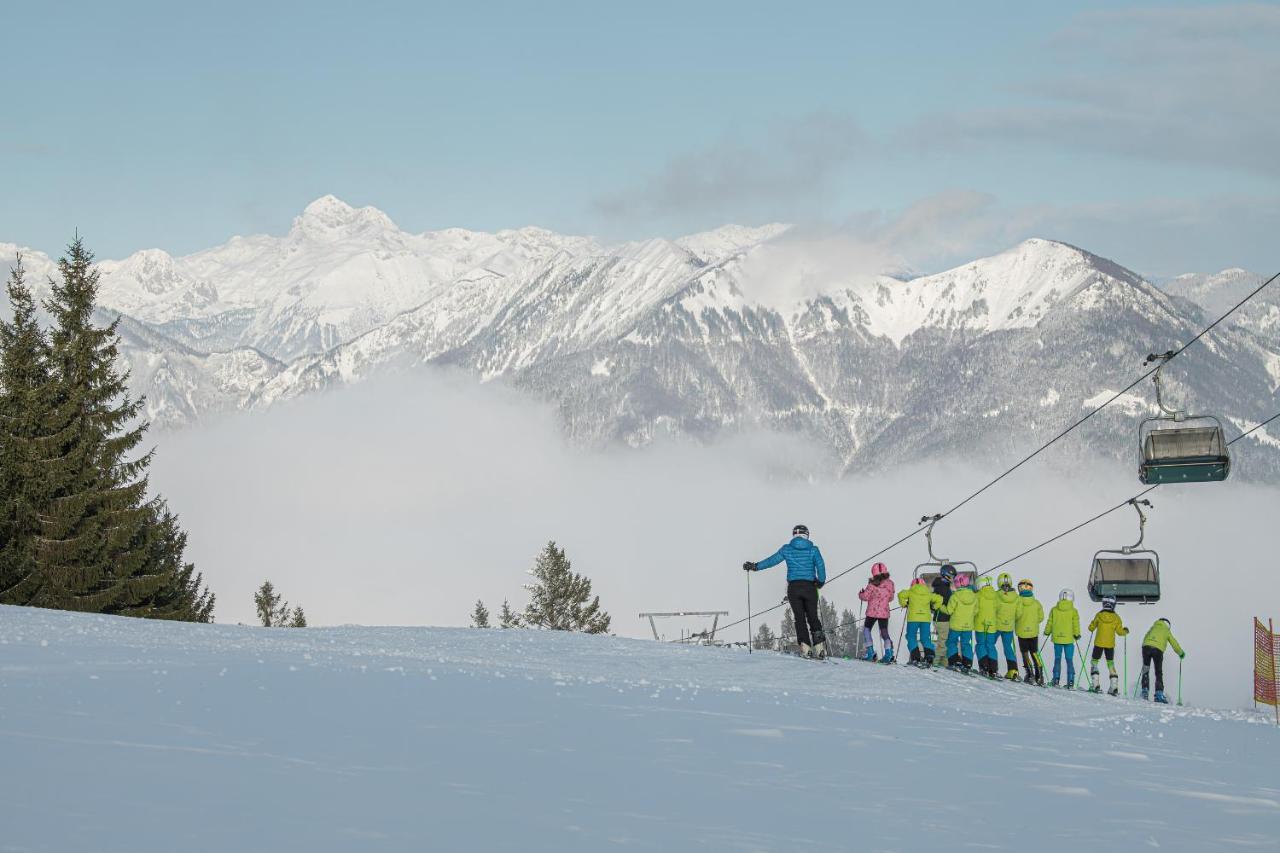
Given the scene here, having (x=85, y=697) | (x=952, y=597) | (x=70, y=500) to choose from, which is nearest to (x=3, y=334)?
(x=70, y=500)

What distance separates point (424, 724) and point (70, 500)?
26708 millimetres

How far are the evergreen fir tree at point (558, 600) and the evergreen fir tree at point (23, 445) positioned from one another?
52.7 m

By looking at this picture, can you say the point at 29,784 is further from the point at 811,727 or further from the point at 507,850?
the point at 811,727

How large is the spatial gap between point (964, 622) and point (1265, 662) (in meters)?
6.82

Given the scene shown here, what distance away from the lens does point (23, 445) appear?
3494 cm

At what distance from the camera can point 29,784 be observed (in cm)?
773

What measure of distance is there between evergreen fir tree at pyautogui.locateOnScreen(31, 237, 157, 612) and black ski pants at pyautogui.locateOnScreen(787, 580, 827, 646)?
19848 mm

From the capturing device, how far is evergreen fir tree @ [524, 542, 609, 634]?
88.8 metres

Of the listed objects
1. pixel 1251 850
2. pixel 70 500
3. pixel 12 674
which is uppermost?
pixel 70 500

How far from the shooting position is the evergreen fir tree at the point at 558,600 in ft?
291

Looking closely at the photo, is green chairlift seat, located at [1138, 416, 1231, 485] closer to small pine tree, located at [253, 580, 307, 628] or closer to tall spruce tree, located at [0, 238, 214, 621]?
tall spruce tree, located at [0, 238, 214, 621]

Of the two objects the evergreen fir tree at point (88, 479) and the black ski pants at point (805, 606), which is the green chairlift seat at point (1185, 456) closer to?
the black ski pants at point (805, 606)

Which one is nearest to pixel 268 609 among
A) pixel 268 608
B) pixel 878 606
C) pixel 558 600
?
pixel 268 608

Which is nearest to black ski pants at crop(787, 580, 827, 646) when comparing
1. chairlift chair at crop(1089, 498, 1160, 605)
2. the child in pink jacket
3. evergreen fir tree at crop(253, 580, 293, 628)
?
the child in pink jacket
